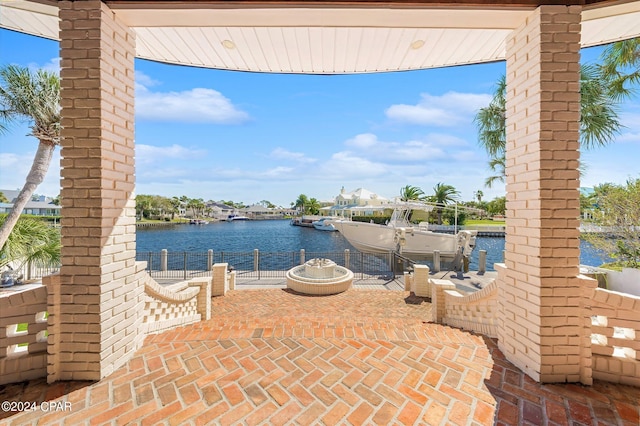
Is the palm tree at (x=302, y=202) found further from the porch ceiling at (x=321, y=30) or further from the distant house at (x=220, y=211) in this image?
the porch ceiling at (x=321, y=30)

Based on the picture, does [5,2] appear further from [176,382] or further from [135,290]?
[176,382]

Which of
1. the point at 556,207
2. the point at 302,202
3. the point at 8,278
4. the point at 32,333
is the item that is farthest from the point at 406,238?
the point at 302,202

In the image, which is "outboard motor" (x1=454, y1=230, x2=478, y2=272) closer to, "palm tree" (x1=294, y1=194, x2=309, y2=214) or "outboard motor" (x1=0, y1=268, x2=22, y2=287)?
"outboard motor" (x1=0, y1=268, x2=22, y2=287)

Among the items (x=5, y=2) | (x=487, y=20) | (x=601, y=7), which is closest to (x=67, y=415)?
(x=5, y=2)

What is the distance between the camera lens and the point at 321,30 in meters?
2.92

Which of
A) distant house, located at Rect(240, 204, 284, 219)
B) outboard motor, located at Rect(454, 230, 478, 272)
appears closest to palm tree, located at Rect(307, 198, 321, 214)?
distant house, located at Rect(240, 204, 284, 219)

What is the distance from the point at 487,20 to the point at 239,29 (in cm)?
264

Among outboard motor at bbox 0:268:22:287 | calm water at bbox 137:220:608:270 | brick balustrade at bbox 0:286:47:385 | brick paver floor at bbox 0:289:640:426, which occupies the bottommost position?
calm water at bbox 137:220:608:270

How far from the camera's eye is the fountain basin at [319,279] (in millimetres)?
8055

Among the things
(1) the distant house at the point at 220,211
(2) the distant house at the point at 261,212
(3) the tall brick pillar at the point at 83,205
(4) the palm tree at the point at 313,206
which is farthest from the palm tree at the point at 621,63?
(2) the distant house at the point at 261,212

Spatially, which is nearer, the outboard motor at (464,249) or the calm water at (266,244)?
the outboard motor at (464,249)

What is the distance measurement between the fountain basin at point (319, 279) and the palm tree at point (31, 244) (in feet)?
24.0

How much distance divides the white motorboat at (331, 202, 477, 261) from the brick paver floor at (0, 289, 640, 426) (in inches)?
561

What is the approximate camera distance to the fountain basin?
8055 mm
